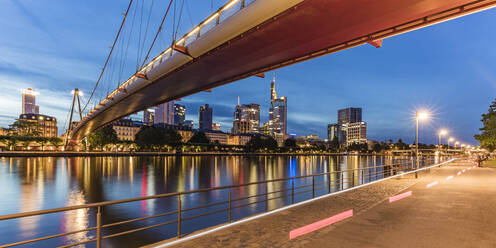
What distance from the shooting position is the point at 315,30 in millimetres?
12523

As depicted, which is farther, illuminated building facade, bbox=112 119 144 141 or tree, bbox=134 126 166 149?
illuminated building facade, bbox=112 119 144 141

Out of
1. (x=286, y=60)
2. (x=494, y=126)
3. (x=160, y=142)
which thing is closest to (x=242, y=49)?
(x=286, y=60)

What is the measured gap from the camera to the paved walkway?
Answer: 272 inches

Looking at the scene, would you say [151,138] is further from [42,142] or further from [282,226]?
[282,226]

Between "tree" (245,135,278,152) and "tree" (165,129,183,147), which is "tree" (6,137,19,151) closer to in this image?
"tree" (165,129,183,147)

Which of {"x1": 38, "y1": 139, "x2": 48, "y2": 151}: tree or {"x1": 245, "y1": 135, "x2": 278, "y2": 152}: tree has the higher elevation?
{"x1": 38, "y1": 139, "x2": 48, "y2": 151}: tree

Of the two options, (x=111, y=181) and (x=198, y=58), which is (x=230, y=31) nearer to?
(x=198, y=58)

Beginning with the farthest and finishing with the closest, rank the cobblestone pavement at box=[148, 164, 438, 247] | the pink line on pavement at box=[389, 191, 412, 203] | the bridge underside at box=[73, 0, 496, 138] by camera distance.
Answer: the pink line on pavement at box=[389, 191, 412, 203], the bridge underside at box=[73, 0, 496, 138], the cobblestone pavement at box=[148, 164, 438, 247]

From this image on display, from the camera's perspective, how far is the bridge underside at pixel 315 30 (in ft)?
32.2

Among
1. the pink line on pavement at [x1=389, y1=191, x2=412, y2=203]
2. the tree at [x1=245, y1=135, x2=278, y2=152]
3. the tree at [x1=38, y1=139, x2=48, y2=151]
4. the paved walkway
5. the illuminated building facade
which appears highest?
the illuminated building facade

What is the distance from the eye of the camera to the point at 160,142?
11944cm

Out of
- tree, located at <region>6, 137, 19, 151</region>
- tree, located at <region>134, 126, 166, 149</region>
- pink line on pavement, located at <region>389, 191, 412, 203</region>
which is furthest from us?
tree, located at <region>134, 126, 166, 149</region>

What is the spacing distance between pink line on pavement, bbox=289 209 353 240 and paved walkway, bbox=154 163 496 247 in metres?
0.21

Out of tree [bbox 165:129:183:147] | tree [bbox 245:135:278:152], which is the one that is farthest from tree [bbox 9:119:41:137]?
tree [bbox 245:135:278:152]
